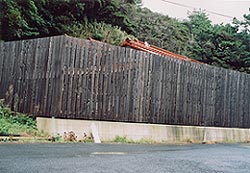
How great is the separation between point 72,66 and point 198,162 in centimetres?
484

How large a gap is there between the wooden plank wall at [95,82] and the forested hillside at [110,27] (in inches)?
181

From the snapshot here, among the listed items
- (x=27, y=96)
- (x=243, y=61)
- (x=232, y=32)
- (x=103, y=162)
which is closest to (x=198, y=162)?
(x=103, y=162)

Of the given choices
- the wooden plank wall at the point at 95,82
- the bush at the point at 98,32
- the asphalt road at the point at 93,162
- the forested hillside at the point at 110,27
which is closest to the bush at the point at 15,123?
the wooden plank wall at the point at 95,82

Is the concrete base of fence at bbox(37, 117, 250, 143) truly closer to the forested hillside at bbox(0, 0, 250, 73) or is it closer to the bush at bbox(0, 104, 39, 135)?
the bush at bbox(0, 104, 39, 135)

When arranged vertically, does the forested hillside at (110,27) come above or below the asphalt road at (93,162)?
above

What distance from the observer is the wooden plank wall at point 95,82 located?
33.6 ft

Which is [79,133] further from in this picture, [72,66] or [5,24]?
[5,24]

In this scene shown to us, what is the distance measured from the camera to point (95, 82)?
415 inches

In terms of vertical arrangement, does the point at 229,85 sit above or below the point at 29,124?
above

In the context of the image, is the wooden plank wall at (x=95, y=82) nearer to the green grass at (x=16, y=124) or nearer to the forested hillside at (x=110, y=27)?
the green grass at (x=16, y=124)

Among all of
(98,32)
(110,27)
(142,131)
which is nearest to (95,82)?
(142,131)

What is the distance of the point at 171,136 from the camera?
11.9 m

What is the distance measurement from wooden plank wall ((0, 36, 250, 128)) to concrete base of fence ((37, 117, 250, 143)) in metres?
0.34

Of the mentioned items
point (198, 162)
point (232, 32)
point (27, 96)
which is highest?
point (232, 32)
